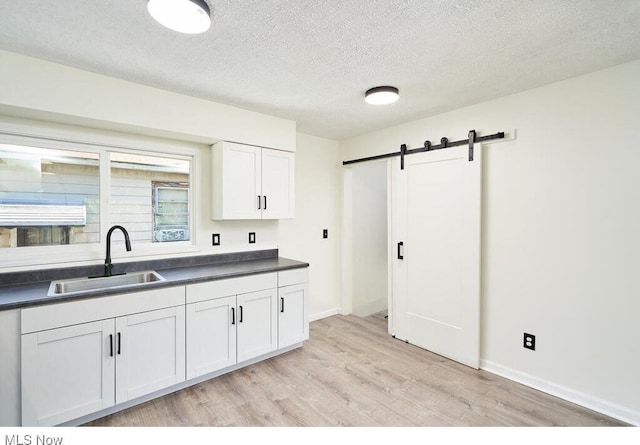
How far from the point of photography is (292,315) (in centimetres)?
304

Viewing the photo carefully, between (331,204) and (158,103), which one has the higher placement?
(158,103)

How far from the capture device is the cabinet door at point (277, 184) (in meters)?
3.10

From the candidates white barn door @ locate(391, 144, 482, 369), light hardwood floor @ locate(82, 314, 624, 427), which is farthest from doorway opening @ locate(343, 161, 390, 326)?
light hardwood floor @ locate(82, 314, 624, 427)

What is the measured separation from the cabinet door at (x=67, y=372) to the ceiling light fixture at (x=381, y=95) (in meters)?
2.49

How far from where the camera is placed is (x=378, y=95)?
2.45 meters

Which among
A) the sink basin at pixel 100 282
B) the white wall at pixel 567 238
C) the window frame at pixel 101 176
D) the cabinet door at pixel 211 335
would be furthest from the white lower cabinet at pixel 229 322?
the white wall at pixel 567 238

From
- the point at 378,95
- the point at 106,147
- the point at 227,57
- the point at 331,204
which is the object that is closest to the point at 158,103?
the point at 106,147

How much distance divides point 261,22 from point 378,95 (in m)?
1.13

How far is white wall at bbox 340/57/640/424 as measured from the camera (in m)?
2.06

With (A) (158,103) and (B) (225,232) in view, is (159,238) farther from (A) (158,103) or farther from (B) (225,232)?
(A) (158,103)

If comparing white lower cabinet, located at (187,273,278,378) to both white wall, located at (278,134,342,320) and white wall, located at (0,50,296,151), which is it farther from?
white wall, located at (0,50,296,151)

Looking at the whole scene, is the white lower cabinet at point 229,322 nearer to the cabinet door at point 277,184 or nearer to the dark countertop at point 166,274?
the dark countertop at point 166,274

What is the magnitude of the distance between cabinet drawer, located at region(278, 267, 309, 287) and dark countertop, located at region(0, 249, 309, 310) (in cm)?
5
